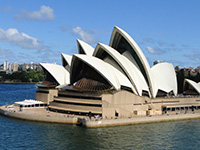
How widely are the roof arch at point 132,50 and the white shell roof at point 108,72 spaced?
640cm

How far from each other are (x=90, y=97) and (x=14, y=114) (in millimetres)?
16271

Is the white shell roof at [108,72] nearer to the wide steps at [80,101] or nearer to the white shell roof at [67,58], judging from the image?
the wide steps at [80,101]

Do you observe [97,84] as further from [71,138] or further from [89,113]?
[71,138]

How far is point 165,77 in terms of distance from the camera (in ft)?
229

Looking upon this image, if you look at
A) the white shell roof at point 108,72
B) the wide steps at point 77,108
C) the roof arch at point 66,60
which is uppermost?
the roof arch at point 66,60

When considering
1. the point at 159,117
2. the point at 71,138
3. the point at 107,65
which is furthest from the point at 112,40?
the point at 71,138

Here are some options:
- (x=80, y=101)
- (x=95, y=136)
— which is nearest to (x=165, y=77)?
(x=80, y=101)

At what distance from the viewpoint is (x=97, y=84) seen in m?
57.9

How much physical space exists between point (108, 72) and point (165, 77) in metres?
21.5

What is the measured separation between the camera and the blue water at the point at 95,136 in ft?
115

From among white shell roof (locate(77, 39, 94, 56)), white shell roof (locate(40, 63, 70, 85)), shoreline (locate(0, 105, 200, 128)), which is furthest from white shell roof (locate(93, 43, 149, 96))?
white shell roof (locate(40, 63, 70, 85))

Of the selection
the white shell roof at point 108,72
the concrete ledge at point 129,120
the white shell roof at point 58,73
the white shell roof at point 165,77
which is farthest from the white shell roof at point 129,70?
the white shell roof at point 58,73

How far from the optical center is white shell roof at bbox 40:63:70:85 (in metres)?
74.6

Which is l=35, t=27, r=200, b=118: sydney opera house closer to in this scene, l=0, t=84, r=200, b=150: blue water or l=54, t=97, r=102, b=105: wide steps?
l=54, t=97, r=102, b=105: wide steps
